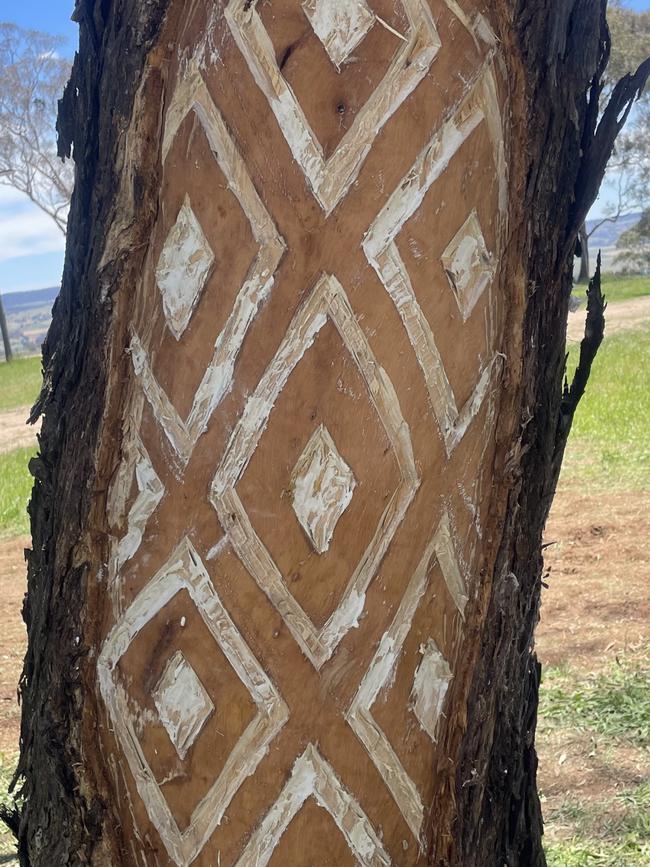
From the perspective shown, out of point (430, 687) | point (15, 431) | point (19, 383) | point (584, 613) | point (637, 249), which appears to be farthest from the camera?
point (637, 249)

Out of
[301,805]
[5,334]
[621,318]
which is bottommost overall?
[301,805]

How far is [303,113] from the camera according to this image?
3.04 feet

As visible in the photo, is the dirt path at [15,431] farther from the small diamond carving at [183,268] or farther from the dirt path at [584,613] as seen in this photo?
the small diamond carving at [183,268]

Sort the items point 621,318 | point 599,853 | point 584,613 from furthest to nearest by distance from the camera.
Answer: point 621,318 → point 584,613 → point 599,853

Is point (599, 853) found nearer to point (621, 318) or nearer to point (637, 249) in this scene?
point (621, 318)

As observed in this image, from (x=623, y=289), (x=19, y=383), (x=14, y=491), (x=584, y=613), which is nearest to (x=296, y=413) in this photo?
(x=584, y=613)

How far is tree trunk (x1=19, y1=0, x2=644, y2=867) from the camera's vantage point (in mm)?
932

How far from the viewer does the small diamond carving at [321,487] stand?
0.94 m

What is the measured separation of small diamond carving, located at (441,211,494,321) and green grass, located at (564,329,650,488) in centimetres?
431

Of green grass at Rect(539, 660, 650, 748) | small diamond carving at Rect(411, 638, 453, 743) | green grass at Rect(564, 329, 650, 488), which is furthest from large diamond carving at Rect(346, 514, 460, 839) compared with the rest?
green grass at Rect(564, 329, 650, 488)

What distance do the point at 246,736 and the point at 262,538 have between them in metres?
0.20

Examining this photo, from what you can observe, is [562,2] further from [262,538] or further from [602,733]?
[602,733]

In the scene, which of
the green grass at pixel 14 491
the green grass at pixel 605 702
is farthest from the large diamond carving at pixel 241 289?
the green grass at pixel 14 491

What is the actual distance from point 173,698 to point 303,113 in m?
0.59
